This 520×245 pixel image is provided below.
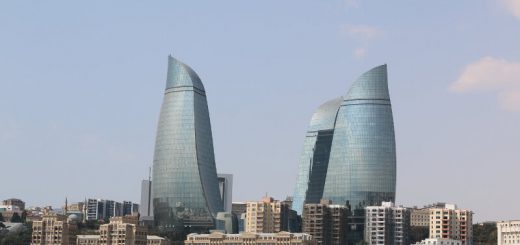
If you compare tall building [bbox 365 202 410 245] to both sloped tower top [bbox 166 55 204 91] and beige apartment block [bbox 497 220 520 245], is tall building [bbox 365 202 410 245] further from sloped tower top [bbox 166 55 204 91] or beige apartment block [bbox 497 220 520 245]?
sloped tower top [bbox 166 55 204 91]

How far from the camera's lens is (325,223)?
169 meters

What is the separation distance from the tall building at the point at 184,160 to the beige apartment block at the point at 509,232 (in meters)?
63.3

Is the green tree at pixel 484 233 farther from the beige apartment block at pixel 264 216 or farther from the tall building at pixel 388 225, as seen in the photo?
the beige apartment block at pixel 264 216

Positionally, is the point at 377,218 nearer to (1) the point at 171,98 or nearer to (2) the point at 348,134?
(2) the point at 348,134

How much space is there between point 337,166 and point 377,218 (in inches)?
824

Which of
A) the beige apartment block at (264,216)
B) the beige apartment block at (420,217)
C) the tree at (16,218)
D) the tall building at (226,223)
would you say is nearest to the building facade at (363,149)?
the beige apartment block at (420,217)

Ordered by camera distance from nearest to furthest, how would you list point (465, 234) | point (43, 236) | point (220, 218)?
1. point (43, 236)
2. point (465, 234)
3. point (220, 218)

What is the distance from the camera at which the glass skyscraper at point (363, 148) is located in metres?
186

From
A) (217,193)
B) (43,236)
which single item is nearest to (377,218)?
(217,193)

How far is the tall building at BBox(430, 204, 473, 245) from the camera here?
533 feet

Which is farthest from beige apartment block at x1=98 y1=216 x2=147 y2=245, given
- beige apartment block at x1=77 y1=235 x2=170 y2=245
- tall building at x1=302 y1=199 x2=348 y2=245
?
tall building at x1=302 y1=199 x2=348 y2=245

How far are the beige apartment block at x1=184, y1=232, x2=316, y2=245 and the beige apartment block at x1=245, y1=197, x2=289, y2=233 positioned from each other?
17241 mm

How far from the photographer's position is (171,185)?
18812 cm

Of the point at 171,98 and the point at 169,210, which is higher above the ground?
the point at 171,98
